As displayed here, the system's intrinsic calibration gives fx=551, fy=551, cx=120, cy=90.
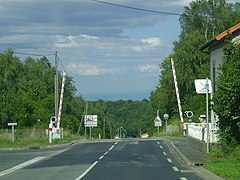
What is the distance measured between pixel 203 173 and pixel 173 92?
6046 centimetres

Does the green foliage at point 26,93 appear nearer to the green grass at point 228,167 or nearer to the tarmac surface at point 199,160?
the tarmac surface at point 199,160

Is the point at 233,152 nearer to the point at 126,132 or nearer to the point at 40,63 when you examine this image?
the point at 40,63

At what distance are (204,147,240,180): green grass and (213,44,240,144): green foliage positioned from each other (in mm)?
848

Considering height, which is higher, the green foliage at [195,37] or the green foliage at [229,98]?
the green foliage at [195,37]

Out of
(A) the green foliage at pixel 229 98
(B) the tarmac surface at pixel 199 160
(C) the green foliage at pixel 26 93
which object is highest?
(C) the green foliage at pixel 26 93

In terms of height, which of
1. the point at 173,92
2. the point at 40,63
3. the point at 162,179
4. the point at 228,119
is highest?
the point at 40,63

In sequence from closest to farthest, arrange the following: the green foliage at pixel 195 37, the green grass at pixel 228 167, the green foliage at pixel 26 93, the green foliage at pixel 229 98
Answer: the green grass at pixel 228 167
the green foliage at pixel 229 98
the green foliage at pixel 195 37
the green foliage at pixel 26 93

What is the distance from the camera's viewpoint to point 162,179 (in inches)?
655

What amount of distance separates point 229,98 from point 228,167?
12.5 feet

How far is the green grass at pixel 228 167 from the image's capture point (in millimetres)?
15859

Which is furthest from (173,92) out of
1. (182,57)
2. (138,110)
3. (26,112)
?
(138,110)

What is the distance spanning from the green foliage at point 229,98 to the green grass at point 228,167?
2.78ft

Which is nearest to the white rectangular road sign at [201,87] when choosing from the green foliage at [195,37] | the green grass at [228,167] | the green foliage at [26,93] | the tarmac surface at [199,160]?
the tarmac surface at [199,160]

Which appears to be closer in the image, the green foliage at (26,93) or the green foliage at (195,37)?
the green foliage at (195,37)
